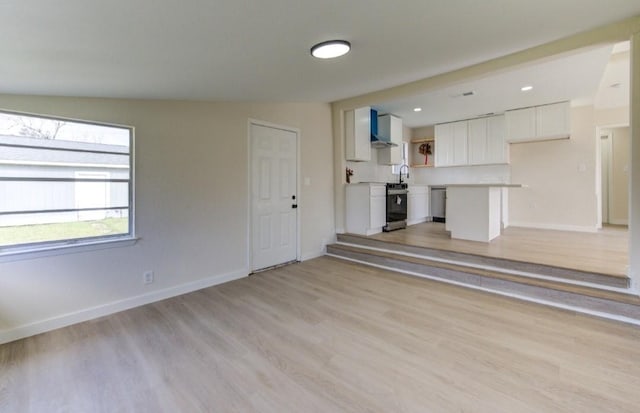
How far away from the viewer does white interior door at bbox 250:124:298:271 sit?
401 centimetres

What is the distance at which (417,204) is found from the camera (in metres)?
6.62

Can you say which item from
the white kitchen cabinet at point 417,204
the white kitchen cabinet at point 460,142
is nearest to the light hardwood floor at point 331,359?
the white kitchen cabinet at point 417,204

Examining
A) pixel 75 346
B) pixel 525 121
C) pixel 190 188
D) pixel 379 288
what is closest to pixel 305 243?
pixel 379 288

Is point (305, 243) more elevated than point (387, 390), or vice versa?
point (305, 243)

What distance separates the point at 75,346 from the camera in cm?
223

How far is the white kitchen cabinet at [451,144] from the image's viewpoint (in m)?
6.43

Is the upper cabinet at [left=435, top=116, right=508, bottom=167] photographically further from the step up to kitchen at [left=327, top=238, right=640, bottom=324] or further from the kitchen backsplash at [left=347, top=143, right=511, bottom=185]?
the step up to kitchen at [left=327, top=238, right=640, bottom=324]

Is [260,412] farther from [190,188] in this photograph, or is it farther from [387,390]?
[190,188]

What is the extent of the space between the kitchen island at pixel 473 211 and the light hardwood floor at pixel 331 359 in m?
1.63

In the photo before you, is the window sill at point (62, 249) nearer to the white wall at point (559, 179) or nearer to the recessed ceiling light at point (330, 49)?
the recessed ceiling light at point (330, 49)

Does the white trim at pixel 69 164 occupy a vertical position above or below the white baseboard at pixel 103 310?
above

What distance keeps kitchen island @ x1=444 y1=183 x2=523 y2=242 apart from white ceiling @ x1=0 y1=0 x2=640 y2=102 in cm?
206

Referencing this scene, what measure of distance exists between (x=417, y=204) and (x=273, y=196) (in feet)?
12.4

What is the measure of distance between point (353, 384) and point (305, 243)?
9.95ft
